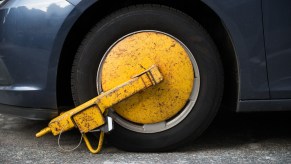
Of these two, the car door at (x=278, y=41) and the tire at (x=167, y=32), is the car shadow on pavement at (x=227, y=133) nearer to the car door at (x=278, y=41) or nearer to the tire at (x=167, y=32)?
the tire at (x=167, y=32)

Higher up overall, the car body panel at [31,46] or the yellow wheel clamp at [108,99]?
the car body panel at [31,46]

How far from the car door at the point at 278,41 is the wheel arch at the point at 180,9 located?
17 cm

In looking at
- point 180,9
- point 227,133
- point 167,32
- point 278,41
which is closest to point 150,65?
point 167,32

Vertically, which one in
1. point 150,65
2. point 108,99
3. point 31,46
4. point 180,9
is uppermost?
point 180,9

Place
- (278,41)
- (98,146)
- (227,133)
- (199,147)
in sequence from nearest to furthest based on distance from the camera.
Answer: (278,41) < (98,146) < (199,147) < (227,133)

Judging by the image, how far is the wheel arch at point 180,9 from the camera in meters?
2.31

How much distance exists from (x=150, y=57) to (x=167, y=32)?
0.14 m

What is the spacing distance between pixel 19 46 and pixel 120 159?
2.36 feet

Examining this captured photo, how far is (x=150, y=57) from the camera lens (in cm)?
227

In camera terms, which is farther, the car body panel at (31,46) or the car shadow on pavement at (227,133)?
the car shadow on pavement at (227,133)

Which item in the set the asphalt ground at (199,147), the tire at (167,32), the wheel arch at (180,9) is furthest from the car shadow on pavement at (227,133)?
the wheel arch at (180,9)

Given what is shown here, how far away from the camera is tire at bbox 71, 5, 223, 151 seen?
2262mm

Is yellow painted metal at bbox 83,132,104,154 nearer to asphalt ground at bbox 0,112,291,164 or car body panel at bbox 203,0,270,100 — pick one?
asphalt ground at bbox 0,112,291,164

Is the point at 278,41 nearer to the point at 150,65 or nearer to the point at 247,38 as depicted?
the point at 247,38
